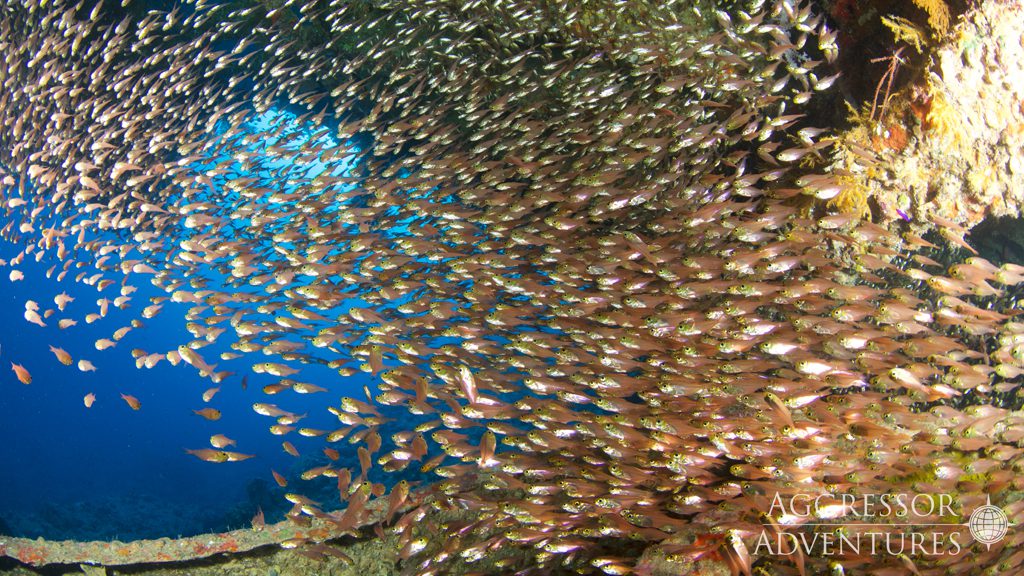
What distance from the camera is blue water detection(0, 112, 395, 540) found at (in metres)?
21.2

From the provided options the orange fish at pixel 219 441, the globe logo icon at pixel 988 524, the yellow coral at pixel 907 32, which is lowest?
the globe logo icon at pixel 988 524

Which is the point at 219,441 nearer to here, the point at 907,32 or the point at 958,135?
the point at 907,32

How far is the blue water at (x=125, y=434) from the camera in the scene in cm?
2125

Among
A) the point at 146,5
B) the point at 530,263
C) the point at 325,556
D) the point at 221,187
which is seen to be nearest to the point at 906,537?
the point at 530,263

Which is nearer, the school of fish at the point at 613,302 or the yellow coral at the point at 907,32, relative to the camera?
the school of fish at the point at 613,302

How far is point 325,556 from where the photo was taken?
5586mm

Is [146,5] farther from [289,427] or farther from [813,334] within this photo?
[813,334]

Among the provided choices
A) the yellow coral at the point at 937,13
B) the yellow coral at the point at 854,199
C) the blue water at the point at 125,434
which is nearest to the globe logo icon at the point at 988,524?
the yellow coral at the point at 854,199

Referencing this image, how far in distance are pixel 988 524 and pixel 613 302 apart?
365 cm

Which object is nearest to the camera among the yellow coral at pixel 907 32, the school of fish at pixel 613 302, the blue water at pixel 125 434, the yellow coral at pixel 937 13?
the school of fish at pixel 613 302

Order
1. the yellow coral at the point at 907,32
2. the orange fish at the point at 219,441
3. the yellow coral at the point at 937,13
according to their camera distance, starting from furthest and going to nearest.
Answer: the orange fish at the point at 219,441 < the yellow coral at the point at 907,32 < the yellow coral at the point at 937,13

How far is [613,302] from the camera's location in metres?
5.45

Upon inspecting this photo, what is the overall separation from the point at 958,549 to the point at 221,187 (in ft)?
37.0
